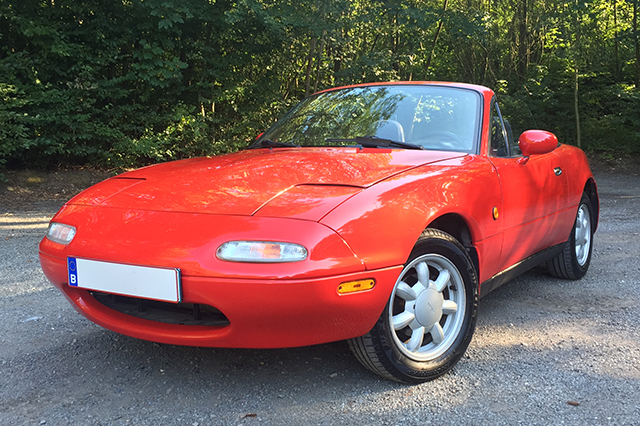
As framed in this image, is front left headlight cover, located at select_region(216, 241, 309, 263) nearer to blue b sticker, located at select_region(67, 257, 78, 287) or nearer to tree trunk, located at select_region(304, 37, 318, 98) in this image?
blue b sticker, located at select_region(67, 257, 78, 287)

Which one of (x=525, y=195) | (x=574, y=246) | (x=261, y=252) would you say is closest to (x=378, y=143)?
(x=525, y=195)

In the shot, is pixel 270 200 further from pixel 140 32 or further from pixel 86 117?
pixel 140 32

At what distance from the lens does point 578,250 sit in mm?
4184

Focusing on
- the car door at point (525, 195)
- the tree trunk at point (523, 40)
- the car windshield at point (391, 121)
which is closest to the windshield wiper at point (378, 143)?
the car windshield at point (391, 121)

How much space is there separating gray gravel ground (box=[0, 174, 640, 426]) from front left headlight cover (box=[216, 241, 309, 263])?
24.5 inches

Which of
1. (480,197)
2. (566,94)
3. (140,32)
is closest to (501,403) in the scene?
(480,197)

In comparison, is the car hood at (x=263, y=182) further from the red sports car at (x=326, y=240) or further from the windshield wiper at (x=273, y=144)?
the windshield wiper at (x=273, y=144)

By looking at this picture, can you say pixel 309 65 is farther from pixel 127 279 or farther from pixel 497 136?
pixel 127 279

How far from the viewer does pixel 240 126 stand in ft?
40.4

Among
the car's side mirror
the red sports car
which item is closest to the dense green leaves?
the red sports car

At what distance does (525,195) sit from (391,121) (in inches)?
34.6

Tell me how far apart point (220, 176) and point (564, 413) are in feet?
5.76

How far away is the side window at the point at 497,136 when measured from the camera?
3132 millimetres

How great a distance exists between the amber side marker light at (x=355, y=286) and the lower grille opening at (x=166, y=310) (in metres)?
0.47
